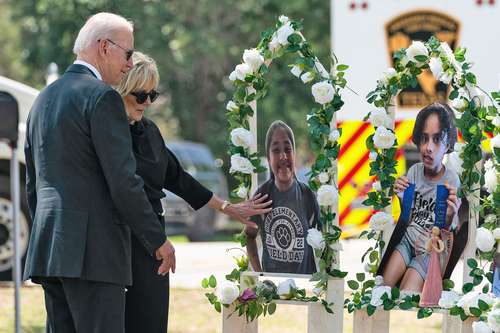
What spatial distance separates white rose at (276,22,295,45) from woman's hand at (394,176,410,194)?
2.82ft

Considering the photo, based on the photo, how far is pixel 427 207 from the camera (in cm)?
566

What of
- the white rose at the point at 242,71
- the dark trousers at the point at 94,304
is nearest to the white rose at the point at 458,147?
the white rose at the point at 242,71

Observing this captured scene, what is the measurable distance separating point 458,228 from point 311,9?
18328mm

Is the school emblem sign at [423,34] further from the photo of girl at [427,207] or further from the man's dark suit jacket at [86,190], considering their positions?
the man's dark suit jacket at [86,190]

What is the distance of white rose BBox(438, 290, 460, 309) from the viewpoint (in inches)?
217

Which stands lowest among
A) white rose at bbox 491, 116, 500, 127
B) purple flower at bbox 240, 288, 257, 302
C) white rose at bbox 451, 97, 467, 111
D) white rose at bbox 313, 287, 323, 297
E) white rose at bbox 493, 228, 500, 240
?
purple flower at bbox 240, 288, 257, 302

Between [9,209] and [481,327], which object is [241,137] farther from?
[9,209]

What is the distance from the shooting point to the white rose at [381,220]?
5.75 meters

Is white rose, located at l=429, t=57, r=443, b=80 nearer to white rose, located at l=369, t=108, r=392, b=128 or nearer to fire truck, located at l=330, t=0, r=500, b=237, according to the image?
white rose, located at l=369, t=108, r=392, b=128

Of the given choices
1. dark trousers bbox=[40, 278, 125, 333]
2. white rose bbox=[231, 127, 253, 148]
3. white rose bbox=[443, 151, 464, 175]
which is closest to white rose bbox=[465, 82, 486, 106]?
white rose bbox=[443, 151, 464, 175]

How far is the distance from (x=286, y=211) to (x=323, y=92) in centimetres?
63

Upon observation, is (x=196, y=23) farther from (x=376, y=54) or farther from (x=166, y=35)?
(x=376, y=54)

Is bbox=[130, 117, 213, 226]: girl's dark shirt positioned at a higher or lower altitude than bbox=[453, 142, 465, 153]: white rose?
lower

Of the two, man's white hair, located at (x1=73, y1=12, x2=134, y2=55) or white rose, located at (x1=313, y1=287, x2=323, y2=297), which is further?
white rose, located at (x1=313, y1=287, x2=323, y2=297)
